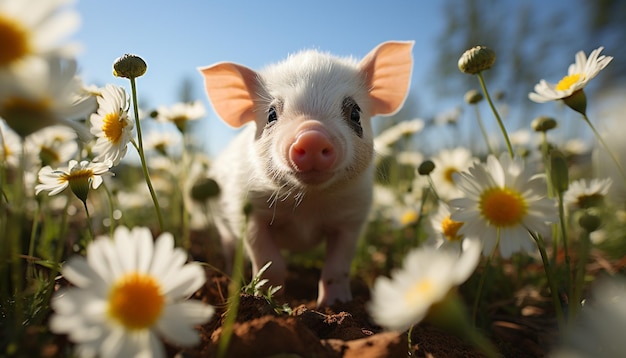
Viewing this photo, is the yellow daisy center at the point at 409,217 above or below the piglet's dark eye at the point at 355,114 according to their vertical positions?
below

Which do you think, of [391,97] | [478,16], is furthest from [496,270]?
[478,16]

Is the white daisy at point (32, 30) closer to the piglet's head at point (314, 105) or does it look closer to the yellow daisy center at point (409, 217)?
the piglet's head at point (314, 105)

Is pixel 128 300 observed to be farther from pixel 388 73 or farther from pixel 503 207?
pixel 388 73

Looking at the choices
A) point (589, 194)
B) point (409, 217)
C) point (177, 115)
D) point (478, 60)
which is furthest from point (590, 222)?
point (177, 115)

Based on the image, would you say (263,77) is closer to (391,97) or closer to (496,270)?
(391,97)

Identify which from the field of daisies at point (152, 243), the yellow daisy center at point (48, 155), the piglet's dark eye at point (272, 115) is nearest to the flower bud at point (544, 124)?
the field of daisies at point (152, 243)

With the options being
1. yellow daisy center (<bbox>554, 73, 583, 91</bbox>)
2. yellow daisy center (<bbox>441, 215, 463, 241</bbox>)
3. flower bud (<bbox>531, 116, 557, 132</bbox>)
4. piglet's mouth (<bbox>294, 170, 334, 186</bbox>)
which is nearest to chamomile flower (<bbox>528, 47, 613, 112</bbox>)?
yellow daisy center (<bbox>554, 73, 583, 91</bbox>)
